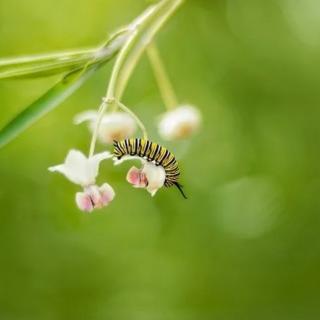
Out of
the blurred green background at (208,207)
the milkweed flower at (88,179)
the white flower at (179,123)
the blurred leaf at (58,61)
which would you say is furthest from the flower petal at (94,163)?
the blurred green background at (208,207)

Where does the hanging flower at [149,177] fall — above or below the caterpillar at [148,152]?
below

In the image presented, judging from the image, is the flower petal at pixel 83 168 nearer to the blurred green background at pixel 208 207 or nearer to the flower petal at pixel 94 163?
the flower petal at pixel 94 163

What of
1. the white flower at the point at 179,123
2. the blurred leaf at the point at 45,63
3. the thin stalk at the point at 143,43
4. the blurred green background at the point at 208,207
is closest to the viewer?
the blurred leaf at the point at 45,63

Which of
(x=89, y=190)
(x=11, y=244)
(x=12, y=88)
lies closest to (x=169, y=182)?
(x=89, y=190)

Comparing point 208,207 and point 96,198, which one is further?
point 208,207

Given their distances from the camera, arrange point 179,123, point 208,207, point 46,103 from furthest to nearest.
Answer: point 208,207, point 179,123, point 46,103

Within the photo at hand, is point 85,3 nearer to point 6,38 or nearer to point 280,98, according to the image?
point 6,38

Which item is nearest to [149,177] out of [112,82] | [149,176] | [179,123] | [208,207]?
[149,176]

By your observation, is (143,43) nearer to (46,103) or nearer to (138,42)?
(138,42)
